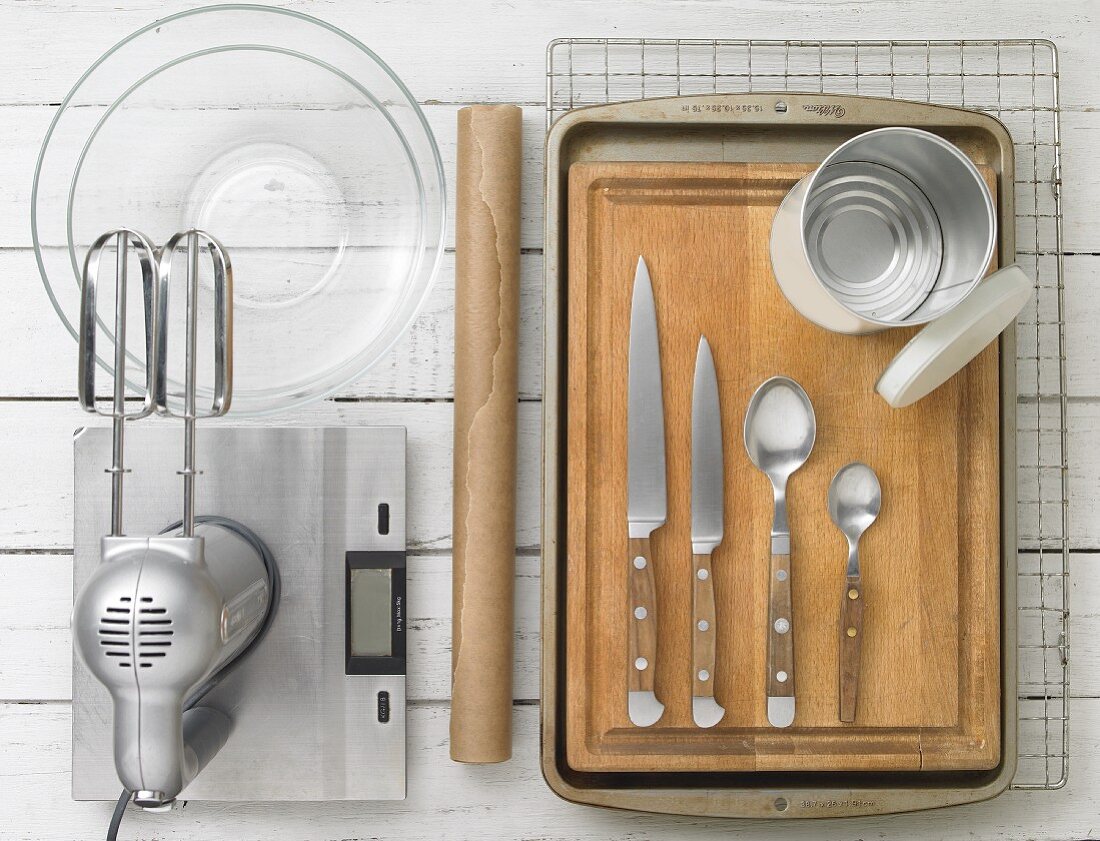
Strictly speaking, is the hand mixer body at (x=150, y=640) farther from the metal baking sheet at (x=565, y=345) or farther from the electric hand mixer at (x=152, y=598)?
the metal baking sheet at (x=565, y=345)

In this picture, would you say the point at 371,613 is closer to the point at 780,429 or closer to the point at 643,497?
the point at 643,497

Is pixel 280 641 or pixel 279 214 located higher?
pixel 279 214

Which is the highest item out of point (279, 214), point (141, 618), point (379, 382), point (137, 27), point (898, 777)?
point (137, 27)

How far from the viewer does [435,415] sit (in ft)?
1.91

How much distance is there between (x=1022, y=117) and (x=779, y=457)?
0.99 ft

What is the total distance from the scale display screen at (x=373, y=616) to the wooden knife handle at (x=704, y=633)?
20 centimetres

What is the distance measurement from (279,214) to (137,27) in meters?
0.19

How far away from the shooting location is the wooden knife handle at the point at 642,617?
1.77ft

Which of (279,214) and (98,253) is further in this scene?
(279,214)

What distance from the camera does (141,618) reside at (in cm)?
39

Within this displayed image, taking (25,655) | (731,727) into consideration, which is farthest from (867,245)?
(25,655)

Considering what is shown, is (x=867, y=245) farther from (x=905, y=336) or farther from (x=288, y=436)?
→ (x=288, y=436)

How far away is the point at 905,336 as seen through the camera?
0.55 metres

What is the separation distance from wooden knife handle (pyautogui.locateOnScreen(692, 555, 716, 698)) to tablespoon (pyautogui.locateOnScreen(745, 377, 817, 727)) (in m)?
0.04
